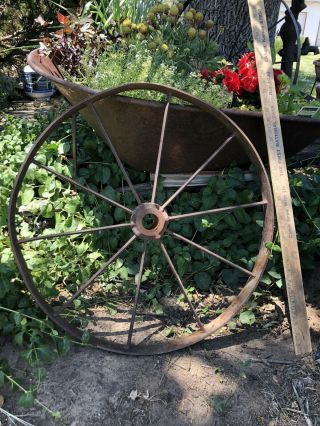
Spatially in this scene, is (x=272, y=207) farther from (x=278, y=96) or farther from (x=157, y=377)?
(x=157, y=377)

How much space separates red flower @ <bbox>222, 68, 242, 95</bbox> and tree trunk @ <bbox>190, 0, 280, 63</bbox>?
2.72 ft

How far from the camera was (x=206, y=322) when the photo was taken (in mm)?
2068

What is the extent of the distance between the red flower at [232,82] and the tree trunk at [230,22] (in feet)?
2.72

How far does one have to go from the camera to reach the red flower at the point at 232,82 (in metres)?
2.09

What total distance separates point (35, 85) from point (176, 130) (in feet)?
10.9

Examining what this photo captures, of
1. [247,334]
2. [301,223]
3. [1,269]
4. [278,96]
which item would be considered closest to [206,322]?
[247,334]

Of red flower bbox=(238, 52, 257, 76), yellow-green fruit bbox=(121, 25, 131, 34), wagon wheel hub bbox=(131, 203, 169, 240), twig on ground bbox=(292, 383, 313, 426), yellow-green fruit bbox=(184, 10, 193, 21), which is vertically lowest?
twig on ground bbox=(292, 383, 313, 426)

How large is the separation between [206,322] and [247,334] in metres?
0.19

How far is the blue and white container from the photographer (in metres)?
4.69

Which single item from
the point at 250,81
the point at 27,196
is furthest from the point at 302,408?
the point at 27,196

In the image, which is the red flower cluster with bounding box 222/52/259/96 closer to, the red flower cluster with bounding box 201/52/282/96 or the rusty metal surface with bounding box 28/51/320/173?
the red flower cluster with bounding box 201/52/282/96

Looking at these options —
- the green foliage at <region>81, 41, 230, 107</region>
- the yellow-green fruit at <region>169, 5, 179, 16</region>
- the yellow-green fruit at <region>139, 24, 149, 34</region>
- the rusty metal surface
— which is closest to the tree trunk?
the yellow-green fruit at <region>169, 5, 179, 16</region>

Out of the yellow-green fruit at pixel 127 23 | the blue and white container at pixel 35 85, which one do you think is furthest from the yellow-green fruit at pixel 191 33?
the blue and white container at pixel 35 85

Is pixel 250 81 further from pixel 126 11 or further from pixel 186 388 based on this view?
pixel 186 388
